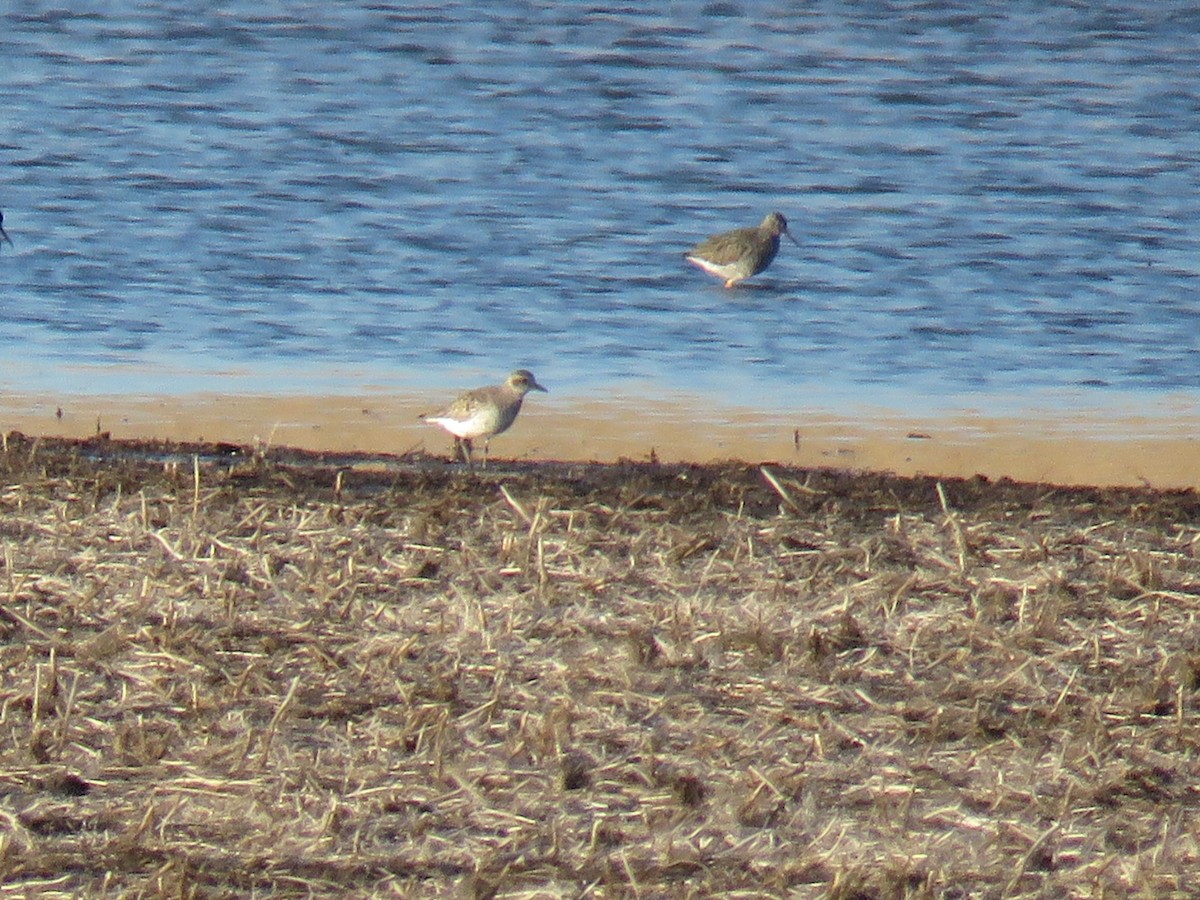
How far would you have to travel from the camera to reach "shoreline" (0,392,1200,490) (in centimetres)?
855

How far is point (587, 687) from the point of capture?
215 inches

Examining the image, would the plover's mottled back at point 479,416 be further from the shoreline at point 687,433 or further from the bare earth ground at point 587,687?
the bare earth ground at point 587,687

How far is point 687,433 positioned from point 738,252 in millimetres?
4304

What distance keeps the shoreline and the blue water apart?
1.88 ft

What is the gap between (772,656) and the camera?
570 centimetres

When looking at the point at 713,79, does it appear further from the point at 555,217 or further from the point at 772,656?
the point at 772,656

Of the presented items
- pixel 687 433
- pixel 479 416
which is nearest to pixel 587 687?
pixel 479 416

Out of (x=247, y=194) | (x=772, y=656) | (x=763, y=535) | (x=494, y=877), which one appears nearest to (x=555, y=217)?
(x=247, y=194)

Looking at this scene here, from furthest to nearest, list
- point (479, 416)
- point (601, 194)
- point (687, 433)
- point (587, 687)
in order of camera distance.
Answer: point (601, 194) < point (687, 433) < point (479, 416) < point (587, 687)

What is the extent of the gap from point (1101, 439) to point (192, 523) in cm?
399

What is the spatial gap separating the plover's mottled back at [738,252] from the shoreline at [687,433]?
3.35 meters

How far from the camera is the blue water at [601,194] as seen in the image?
37.4 feet

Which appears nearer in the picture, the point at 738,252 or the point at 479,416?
the point at 479,416

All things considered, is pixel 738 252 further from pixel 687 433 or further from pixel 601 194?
pixel 687 433
